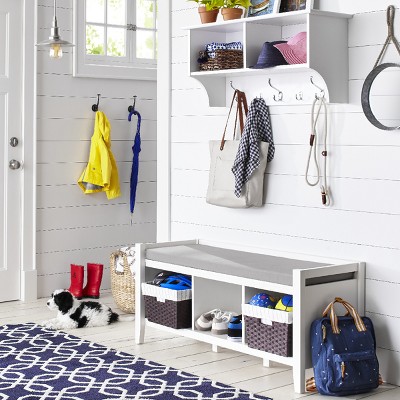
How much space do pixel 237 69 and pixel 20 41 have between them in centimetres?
188

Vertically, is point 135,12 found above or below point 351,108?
above

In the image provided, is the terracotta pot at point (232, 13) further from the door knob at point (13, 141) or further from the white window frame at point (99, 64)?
the door knob at point (13, 141)

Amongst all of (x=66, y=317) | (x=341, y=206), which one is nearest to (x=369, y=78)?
(x=341, y=206)

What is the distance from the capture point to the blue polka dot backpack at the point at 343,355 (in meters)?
3.36

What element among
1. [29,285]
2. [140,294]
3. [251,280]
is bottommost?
[29,285]

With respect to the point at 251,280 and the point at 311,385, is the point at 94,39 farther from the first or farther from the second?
the point at 311,385

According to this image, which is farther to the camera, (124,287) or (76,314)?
(124,287)

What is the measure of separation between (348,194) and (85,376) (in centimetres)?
137

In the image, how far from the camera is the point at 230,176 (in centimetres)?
411

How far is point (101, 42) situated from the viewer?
551cm

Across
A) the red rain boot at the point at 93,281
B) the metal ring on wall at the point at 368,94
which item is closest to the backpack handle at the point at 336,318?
the metal ring on wall at the point at 368,94

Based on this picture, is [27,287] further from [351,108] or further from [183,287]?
[351,108]

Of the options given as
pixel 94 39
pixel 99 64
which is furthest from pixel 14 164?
pixel 94 39

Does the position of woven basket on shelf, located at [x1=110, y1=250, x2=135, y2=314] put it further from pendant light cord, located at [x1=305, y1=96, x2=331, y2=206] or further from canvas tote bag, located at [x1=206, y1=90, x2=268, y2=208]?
pendant light cord, located at [x1=305, y1=96, x2=331, y2=206]
